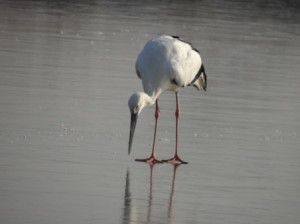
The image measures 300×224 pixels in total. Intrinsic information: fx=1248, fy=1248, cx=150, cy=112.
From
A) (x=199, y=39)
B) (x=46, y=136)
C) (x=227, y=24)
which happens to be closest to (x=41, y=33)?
(x=199, y=39)

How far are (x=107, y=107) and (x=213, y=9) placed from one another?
67.2ft

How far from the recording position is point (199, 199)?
425 inches

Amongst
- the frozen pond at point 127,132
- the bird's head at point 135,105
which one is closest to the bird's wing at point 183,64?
the frozen pond at point 127,132

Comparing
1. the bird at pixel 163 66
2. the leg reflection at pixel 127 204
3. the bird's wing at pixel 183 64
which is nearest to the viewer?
the leg reflection at pixel 127 204

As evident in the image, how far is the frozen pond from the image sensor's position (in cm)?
1035

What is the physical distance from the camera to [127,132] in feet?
46.5

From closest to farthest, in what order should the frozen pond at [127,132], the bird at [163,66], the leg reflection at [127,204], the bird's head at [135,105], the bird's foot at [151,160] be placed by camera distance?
1. the leg reflection at [127,204]
2. the frozen pond at [127,132]
3. the bird's foot at [151,160]
4. the bird's head at [135,105]
5. the bird at [163,66]

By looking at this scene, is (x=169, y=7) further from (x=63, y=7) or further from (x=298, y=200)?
(x=298, y=200)

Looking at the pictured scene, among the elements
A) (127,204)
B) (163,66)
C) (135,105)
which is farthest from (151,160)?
(127,204)

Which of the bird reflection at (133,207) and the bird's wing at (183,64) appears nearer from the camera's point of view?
the bird reflection at (133,207)

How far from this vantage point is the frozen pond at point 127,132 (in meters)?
10.4

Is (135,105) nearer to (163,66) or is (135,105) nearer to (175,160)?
(175,160)

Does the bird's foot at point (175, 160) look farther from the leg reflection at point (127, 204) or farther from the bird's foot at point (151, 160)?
the leg reflection at point (127, 204)

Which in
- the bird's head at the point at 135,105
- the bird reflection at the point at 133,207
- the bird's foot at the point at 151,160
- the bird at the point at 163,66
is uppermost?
the bird at the point at 163,66
